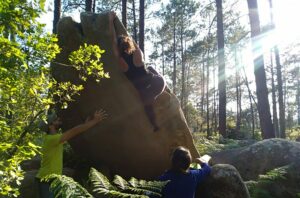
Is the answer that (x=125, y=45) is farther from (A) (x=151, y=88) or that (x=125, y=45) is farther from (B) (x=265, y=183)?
(B) (x=265, y=183)

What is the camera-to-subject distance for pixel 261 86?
12.8m

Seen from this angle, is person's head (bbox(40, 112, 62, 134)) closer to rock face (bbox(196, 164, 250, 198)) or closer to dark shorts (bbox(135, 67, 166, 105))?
dark shorts (bbox(135, 67, 166, 105))

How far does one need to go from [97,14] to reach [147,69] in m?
1.57

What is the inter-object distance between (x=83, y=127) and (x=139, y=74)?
68.0 inches

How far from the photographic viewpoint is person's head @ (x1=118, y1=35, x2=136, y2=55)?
7.07 m

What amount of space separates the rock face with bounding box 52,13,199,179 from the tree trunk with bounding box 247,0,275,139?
19.4ft

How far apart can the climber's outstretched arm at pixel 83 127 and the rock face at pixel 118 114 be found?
341mm

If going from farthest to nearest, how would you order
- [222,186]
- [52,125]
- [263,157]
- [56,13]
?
[56,13] → [263,157] → [222,186] → [52,125]

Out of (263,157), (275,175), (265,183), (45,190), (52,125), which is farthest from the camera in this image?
(263,157)

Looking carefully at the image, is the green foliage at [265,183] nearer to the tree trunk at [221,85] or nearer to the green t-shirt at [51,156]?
the green t-shirt at [51,156]

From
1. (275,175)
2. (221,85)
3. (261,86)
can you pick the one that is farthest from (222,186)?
(221,85)

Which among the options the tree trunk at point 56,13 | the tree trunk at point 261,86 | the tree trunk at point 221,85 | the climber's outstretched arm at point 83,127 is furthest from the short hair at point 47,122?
the tree trunk at point 221,85

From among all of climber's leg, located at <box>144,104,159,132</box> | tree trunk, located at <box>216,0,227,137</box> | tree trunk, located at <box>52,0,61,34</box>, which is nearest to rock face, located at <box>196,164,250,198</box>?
climber's leg, located at <box>144,104,159,132</box>

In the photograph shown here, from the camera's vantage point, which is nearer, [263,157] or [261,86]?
[263,157]
